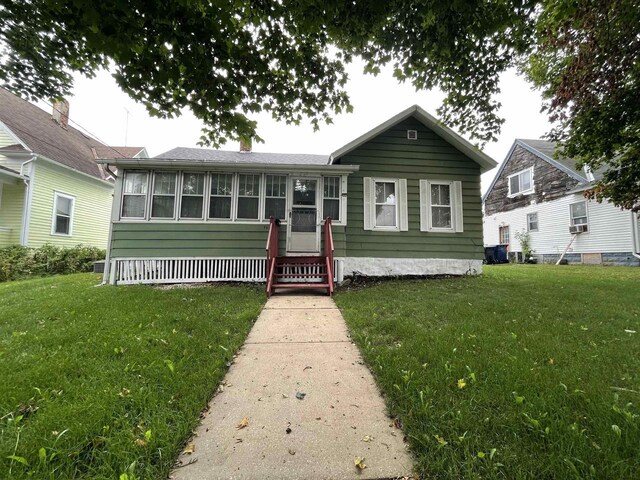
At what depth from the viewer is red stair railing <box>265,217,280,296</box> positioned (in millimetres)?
6098

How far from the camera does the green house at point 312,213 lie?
23.7 feet

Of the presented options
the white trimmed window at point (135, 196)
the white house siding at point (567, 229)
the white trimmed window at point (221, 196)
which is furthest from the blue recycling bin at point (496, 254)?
the white trimmed window at point (135, 196)

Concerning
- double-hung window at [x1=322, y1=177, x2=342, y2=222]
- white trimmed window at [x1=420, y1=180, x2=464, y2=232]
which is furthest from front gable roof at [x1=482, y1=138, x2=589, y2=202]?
double-hung window at [x1=322, y1=177, x2=342, y2=222]

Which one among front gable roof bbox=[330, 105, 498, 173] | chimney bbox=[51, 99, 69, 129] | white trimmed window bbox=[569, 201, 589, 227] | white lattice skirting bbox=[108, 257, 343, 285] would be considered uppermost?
chimney bbox=[51, 99, 69, 129]

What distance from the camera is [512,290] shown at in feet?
19.8

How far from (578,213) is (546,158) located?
344cm

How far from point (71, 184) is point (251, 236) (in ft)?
32.8

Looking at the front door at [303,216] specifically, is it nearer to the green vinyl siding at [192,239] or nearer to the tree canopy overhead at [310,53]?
the green vinyl siding at [192,239]

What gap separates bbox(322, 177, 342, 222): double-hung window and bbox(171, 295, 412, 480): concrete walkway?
477cm

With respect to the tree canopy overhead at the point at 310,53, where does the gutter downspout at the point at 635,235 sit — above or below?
below

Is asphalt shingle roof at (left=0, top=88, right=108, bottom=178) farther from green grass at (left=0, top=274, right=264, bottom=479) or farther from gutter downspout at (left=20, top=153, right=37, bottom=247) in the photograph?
green grass at (left=0, top=274, right=264, bottom=479)

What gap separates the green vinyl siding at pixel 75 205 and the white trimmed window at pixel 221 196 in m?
8.13

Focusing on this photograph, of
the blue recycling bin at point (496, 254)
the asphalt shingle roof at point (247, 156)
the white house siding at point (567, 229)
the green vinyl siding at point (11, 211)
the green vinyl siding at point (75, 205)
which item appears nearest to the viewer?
the asphalt shingle roof at point (247, 156)

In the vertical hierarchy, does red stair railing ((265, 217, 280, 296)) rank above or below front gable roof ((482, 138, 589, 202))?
below
